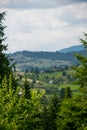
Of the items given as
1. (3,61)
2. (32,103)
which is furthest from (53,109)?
(32,103)

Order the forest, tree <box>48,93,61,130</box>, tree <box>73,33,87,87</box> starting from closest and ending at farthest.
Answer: the forest → tree <box>73,33,87,87</box> → tree <box>48,93,61,130</box>

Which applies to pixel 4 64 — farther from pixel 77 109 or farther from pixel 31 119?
pixel 31 119

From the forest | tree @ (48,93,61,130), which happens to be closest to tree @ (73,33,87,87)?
the forest

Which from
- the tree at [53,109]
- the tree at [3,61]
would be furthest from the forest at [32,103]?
the tree at [53,109]

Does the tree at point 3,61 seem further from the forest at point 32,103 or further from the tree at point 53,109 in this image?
the tree at point 53,109

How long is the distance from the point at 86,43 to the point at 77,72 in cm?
219

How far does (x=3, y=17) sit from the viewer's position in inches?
1601

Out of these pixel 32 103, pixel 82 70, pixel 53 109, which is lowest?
pixel 53 109

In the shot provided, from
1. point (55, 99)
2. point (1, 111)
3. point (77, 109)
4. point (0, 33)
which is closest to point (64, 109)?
point (77, 109)

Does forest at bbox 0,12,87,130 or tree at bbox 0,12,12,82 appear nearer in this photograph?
forest at bbox 0,12,87,130

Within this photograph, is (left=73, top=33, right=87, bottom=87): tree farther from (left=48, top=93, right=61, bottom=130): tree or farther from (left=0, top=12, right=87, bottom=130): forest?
(left=48, top=93, right=61, bottom=130): tree

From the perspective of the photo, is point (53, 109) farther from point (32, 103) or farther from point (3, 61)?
point (32, 103)

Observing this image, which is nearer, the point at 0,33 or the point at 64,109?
the point at 64,109

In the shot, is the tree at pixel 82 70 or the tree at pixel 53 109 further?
the tree at pixel 53 109
